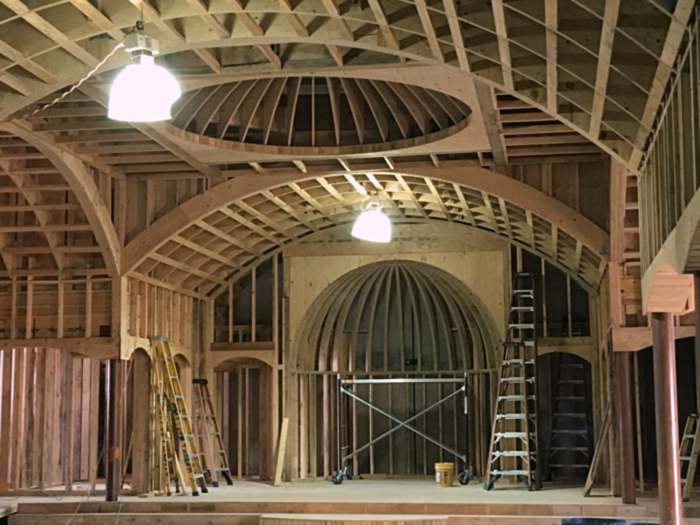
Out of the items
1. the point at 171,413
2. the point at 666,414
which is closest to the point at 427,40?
the point at 666,414

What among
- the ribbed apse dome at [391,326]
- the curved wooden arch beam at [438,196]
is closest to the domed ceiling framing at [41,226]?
the curved wooden arch beam at [438,196]

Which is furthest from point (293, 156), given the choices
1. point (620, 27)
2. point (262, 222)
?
point (620, 27)

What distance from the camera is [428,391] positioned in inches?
762

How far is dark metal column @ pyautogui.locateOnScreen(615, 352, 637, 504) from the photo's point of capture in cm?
1282

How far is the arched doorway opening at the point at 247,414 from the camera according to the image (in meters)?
19.1

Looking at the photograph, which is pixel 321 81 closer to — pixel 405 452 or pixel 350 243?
pixel 350 243

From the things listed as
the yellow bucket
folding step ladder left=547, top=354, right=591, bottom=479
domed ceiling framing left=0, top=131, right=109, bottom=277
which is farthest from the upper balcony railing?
folding step ladder left=547, top=354, right=591, bottom=479

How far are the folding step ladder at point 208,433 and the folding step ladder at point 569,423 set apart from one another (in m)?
6.10

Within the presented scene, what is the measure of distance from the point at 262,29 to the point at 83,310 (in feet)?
26.3

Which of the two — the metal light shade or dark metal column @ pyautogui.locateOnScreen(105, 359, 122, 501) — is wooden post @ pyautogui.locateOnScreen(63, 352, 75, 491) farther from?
the metal light shade

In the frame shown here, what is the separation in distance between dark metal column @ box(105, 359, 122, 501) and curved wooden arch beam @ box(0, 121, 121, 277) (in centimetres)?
156

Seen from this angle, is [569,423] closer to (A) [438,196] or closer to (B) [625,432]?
(B) [625,432]

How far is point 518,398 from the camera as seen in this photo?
611 inches

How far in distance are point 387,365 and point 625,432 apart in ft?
24.0
